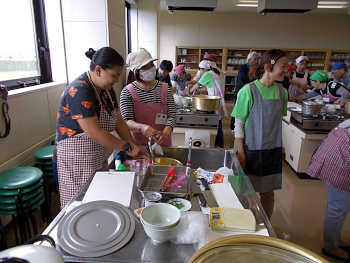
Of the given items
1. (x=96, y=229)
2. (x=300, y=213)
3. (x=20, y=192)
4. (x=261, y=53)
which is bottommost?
(x=300, y=213)

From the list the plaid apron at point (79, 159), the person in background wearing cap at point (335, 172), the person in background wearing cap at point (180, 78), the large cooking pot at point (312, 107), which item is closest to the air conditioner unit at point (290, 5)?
the person in background wearing cap at point (180, 78)

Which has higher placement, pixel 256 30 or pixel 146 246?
pixel 256 30

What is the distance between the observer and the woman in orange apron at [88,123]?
1.34 metres

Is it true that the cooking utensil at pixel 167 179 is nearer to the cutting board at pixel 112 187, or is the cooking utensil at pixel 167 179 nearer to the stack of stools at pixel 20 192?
the cutting board at pixel 112 187

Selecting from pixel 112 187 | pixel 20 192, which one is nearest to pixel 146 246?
pixel 112 187

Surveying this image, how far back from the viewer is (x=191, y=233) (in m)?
0.86

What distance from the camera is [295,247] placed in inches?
28.1

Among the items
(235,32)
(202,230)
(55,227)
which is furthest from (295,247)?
(235,32)

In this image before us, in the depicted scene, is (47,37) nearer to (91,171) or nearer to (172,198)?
(91,171)

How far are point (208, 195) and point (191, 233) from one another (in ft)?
1.23

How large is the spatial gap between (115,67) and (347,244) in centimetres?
241

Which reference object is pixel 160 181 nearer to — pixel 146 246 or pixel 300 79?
pixel 146 246

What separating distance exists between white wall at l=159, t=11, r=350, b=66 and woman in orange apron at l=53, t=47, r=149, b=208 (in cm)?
769

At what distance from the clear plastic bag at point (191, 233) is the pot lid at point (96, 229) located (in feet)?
0.56
